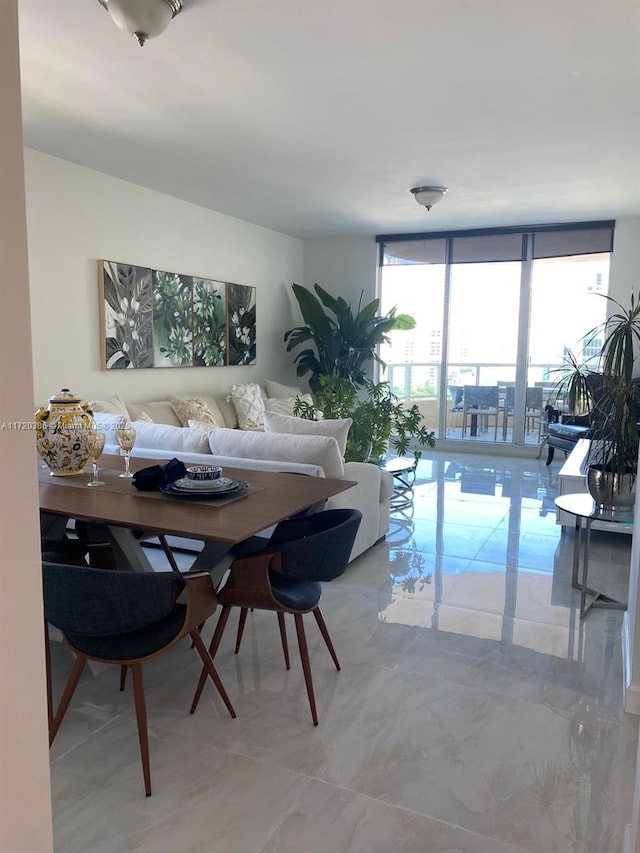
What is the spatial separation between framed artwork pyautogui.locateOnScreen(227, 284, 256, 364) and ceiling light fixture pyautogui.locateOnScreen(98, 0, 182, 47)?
4181 millimetres

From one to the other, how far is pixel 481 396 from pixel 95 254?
15.9 feet

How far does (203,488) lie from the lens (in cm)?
238

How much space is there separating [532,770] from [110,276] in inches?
181

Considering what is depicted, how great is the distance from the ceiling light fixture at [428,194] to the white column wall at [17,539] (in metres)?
4.68

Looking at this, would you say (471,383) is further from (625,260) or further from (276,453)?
(276,453)

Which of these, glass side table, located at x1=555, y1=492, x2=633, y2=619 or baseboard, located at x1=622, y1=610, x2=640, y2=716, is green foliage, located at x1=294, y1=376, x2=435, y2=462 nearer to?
glass side table, located at x1=555, y1=492, x2=633, y2=619

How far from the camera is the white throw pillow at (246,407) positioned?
252 inches

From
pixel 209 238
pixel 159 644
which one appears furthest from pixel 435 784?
pixel 209 238

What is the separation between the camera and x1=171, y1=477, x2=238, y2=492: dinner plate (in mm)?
2377

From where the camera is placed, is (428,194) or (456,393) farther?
(456,393)

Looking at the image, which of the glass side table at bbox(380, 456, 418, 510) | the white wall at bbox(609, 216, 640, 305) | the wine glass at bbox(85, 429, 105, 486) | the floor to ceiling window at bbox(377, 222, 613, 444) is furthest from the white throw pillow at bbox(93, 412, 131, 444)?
the white wall at bbox(609, 216, 640, 305)

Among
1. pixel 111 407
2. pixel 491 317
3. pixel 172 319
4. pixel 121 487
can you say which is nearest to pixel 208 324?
pixel 172 319

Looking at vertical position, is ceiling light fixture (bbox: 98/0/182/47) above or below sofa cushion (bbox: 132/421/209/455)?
above

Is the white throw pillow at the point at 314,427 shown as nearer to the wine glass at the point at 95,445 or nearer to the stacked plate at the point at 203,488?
the stacked plate at the point at 203,488
